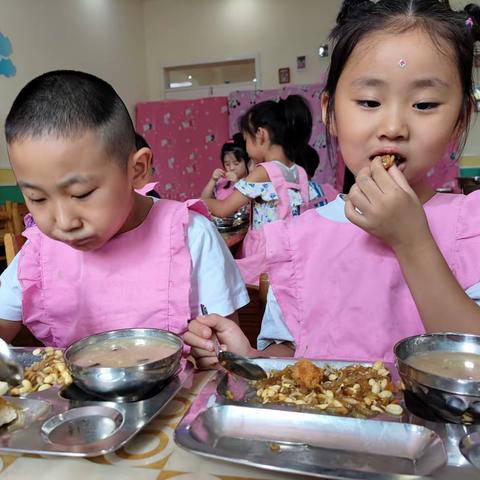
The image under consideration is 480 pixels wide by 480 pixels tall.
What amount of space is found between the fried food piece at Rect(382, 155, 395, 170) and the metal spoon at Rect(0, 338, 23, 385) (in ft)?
2.71

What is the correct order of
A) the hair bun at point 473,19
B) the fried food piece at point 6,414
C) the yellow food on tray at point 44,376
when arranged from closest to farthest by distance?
1. the fried food piece at point 6,414
2. the yellow food on tray at point 44,376
3. the hair bun at point 473,19

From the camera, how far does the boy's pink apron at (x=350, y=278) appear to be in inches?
46.5

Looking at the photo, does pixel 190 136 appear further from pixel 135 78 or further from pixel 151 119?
→ pixel 135 78

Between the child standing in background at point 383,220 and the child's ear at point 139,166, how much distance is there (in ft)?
1.19

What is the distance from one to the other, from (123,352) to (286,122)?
9.25ft

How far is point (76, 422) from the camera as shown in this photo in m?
0.71

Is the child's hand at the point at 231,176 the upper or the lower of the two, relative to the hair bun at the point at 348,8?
lower

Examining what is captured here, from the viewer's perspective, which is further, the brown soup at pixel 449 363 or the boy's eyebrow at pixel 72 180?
the boy's eyebrow at pixel 72 180

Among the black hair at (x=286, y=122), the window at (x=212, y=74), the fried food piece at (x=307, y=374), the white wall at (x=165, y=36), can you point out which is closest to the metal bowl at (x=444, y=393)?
the fried food piece at (x=307, y=374)

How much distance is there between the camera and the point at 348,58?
3.58 ft

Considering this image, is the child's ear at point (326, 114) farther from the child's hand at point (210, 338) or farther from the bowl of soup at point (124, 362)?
the bowl of soup at point (124, 362)

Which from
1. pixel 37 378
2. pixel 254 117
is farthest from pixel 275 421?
pixel 254 117

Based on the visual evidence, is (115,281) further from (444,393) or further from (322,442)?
(444,393)

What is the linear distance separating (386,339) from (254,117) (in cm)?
260
